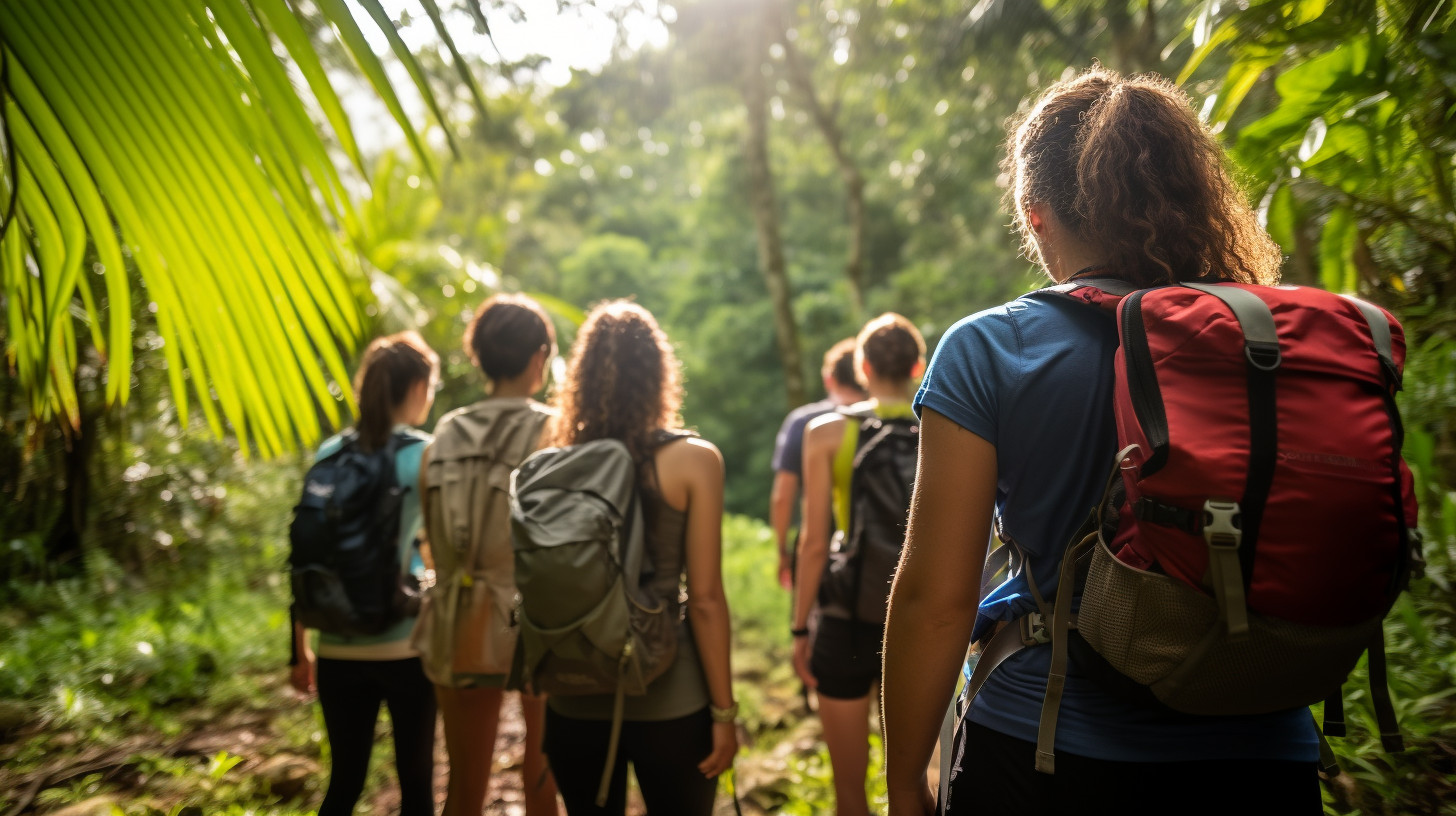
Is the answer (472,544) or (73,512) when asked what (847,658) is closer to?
(472,544)

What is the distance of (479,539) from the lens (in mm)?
2627

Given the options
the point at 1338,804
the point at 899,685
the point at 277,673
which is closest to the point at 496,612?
the point at 899,685

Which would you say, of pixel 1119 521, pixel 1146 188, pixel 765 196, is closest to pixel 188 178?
pixel 1119 521

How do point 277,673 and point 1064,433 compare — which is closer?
point 1064,433

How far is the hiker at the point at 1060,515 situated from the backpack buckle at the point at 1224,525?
22 cm

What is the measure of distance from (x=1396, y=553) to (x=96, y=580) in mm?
6732

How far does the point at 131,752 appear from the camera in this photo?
3.70 metres

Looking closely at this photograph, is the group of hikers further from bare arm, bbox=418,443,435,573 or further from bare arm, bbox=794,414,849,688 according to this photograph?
bare arm, bbox=794,414,849,688

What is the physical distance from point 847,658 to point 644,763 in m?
Result: 1.08

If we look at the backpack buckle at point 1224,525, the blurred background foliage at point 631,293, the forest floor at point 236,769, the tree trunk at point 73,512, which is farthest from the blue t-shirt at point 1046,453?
the tree trunk at point 73,512

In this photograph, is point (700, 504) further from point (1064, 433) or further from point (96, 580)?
point (96, 580)

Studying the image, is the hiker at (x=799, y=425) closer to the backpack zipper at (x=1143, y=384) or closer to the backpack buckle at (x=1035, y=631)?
the backpack buckle at (x=1035, y=631)

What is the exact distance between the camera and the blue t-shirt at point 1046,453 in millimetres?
1210

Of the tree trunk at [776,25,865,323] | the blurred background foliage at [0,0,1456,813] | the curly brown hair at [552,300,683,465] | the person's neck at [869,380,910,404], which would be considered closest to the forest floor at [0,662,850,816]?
the blurred background foliage at [0,0,1456,813]
